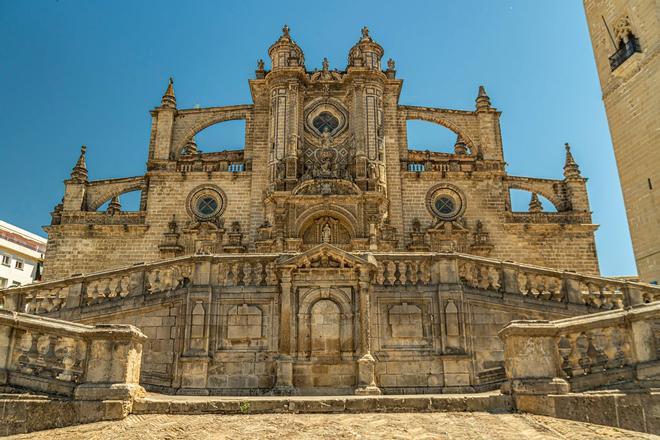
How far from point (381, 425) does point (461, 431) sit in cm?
94

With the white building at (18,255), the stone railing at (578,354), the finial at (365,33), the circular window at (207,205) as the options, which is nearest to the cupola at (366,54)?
the finial at (365,33)

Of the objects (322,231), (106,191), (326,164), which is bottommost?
(322,231)

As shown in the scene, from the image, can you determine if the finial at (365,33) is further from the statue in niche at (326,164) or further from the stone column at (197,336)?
the stone column at (197,336)

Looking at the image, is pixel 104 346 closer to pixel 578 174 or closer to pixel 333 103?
pixel 333 103

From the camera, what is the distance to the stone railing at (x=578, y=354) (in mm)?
A: 7203

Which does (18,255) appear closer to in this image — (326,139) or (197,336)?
(326,139)

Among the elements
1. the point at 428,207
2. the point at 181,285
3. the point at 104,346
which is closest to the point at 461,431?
the point at 104,346

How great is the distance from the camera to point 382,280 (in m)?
11.1

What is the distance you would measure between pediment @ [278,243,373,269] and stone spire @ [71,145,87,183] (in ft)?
67.1

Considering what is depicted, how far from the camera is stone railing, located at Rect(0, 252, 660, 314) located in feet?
36.4

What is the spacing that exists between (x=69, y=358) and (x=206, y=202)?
19513 mm

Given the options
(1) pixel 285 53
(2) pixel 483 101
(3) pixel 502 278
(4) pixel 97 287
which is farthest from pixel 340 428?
(2) pixel 483 101

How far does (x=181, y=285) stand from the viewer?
37.0 feet

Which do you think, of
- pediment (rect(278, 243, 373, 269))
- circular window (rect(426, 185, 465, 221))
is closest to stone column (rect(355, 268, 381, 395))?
pediment (rect(278, 243, 373, 269))
